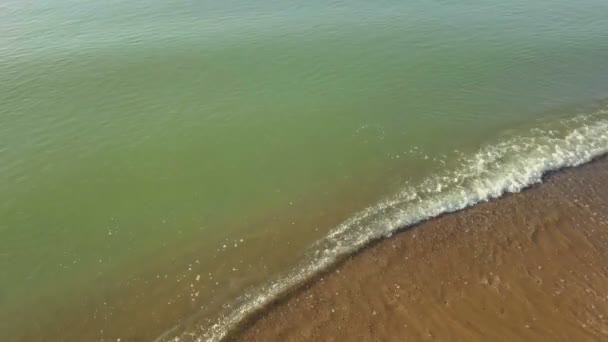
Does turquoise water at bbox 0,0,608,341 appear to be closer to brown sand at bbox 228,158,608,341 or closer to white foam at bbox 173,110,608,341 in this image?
white foam at bbox 173,110,608,341

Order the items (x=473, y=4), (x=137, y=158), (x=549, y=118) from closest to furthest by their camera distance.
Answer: (x=137, y=158) → (x=549, y=118) → (x=473, y=4)

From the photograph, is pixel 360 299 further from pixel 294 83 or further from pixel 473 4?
pixel 473 4

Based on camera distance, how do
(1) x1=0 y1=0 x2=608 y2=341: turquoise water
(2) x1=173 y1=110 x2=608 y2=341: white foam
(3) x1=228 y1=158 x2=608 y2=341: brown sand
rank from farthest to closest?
(1) x1=0 y1=0 x2=608 y2=341: turquoise water, (2) x1=173 y1=110 x2=608 y2=341: white foam, (3) x1=228 y1=158 x2=608 y2=341: brown sand

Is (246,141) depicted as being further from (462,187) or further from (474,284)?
(474,284)

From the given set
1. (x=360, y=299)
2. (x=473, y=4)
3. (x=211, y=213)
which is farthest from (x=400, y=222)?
(x=473, y=4)

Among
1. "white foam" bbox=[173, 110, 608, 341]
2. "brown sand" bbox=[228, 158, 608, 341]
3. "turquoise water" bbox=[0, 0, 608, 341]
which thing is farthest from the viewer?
"turquoise water" bbox=[0, 0, 608, 341]

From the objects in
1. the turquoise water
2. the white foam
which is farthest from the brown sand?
the turquoise water

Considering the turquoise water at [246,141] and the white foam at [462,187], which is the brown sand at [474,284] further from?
the turquoise water at [246,141]
